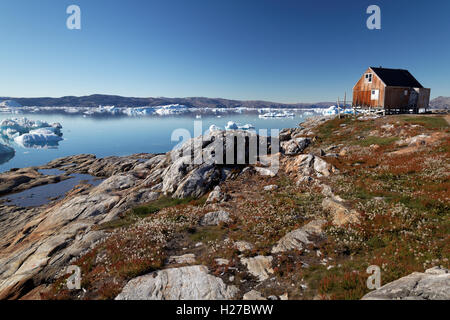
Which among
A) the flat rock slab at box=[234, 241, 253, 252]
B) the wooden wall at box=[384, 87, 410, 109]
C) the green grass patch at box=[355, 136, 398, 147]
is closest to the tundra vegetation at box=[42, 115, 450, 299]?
the flat rock slab at box=[234, 241, 253, 252]

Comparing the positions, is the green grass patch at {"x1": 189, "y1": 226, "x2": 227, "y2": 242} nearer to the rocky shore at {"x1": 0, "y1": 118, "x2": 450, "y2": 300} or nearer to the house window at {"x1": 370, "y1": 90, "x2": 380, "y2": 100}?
the rocky shore at {"x1": 0, "y1": 118, "x2": 450, "y2": 300}

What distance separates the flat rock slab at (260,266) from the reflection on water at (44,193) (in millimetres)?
38105

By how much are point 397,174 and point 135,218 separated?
70.7 ft

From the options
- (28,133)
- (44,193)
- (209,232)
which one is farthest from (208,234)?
(28,133)

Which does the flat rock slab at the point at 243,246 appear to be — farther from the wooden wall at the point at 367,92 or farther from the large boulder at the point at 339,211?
the wooden wall at the point at 367,92

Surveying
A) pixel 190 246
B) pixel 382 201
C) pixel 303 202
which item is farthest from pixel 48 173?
pixel 382 201

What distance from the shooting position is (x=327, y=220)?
493 inches

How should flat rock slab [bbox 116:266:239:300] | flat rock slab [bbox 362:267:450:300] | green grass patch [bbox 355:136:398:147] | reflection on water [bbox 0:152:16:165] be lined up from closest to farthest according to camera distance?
flat rock slab [bbox 362:267:450:300] → flat rock slab [bbox 116:266:239:300] → green grass patch [bbox 355:136:398:147] → reflection on water [bbox 0:152:16:165]

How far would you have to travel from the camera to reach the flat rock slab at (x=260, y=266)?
8.98m

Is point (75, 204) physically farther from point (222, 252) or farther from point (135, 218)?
point (222, 252)

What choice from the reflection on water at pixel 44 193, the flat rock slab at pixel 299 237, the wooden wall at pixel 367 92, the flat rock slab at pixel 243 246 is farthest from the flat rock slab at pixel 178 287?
the wooden wall at pixel 367 92

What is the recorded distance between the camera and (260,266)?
374 inches

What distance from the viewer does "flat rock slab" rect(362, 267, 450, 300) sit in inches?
222

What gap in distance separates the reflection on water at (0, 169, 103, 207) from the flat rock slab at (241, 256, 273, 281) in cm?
3810
